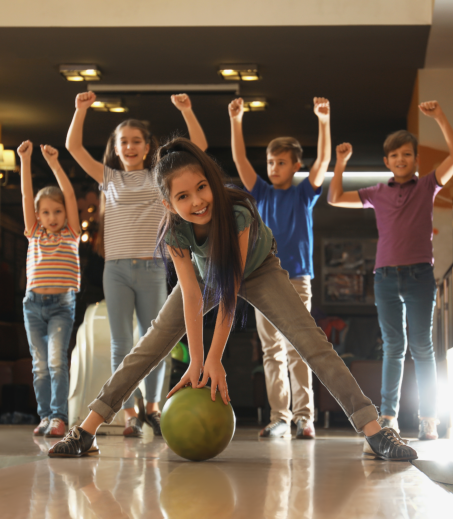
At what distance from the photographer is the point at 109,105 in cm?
557

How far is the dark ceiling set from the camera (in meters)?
4.51

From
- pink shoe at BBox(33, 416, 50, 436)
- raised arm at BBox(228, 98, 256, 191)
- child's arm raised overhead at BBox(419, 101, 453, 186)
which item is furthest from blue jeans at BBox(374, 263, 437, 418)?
pink shoe at BBox(33, 416, 50, 436)

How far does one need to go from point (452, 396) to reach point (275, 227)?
5.89 ft

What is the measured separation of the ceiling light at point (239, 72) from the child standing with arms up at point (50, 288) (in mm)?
1940

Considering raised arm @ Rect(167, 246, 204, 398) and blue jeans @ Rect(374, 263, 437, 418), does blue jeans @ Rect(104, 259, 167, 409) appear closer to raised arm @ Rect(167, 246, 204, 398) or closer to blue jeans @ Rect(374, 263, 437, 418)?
raised arm @ Rect(167, 246, 204, 398)

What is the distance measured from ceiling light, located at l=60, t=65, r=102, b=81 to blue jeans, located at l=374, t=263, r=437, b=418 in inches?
123

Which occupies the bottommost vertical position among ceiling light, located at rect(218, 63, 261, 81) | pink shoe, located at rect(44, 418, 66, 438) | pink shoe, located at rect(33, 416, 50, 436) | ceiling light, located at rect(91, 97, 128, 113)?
pink shoe, located at rect(33, 416, 50, 436)

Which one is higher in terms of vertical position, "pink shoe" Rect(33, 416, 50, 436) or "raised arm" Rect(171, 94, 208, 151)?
"raised arm" Rect(171, 94, 208, 151)

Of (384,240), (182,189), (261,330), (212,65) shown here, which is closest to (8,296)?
(212,65)

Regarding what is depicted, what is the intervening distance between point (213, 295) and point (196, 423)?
50 cm

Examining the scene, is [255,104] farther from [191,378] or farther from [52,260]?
[191,378]

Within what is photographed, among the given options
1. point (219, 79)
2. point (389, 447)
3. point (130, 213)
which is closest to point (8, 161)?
point (219, 79)

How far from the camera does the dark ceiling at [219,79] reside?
451 cm

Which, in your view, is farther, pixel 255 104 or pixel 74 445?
pixel 255 104
